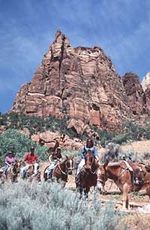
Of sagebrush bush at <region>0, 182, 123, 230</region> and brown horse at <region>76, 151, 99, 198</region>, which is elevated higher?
brown horse at <region>76, 151, 99, 198</region>

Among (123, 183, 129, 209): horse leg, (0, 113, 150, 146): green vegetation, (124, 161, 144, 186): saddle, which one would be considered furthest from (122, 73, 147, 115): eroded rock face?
(123, 183, 129, 209): horse leg

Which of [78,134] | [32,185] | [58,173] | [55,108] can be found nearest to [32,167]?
[58,173]

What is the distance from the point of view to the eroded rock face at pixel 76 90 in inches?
3880

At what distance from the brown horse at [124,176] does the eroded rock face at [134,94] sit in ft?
328

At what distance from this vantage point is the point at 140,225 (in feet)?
Result: 37.9

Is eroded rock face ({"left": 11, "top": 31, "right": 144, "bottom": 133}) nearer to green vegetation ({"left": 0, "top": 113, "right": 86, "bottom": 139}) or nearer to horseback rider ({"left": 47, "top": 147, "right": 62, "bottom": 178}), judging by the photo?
green vegetation ({"left": 0, "top": 113, "right": 86, "bottom": 139})

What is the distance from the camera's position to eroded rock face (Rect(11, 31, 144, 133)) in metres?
98.6

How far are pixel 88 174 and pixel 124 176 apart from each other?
7.26 feet

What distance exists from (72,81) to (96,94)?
5361 mm

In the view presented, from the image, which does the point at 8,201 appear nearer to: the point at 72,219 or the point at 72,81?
the point at 72,219

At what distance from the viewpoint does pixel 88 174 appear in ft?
52.2

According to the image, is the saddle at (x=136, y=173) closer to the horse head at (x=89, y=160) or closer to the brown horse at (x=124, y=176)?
the brown horse at (x=124, y=176)

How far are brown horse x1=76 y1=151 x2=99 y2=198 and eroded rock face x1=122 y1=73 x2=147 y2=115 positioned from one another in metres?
104

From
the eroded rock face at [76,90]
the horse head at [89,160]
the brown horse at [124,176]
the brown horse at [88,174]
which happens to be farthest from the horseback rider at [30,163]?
the eroded rock face at [76,90]
